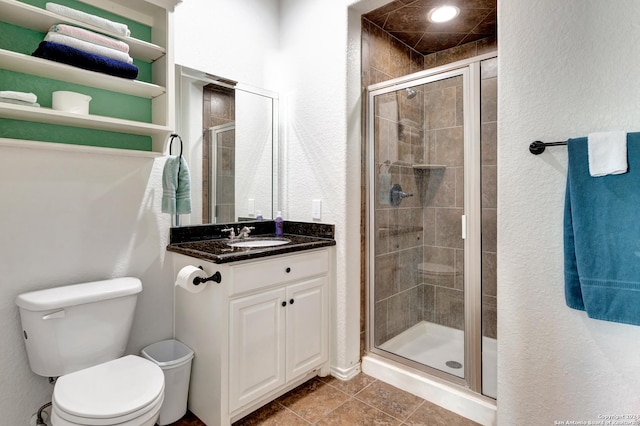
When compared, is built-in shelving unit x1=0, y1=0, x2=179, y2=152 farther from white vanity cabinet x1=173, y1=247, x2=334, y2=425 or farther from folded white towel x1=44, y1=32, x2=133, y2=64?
white vanity cabinet x1=173, y1=247, x2=334, y2=425

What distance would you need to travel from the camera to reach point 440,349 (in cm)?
217

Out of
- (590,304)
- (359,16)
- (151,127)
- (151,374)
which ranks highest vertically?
(359,16)

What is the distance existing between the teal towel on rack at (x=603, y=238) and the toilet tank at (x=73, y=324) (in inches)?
75.9

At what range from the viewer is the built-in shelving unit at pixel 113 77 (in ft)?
4.49

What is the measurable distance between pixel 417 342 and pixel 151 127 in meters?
2.10

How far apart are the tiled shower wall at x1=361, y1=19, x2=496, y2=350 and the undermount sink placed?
57 centimetres

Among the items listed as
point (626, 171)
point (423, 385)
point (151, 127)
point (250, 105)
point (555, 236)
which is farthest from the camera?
point (250, 105)

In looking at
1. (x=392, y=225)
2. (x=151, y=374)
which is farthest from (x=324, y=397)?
(x=392, y=225)

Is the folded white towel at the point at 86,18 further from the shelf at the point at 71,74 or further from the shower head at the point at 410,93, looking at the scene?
the shower head at the point at 410,93

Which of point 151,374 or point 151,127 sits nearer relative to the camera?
point 151,374

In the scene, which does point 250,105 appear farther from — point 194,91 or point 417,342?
point 417,342

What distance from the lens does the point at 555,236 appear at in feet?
4.62

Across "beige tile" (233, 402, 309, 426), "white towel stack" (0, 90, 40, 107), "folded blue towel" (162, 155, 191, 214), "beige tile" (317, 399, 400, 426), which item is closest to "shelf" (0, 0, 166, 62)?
"white towel stack" (0, 90, 40, 107)

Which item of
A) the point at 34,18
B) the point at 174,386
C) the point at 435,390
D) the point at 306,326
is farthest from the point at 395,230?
the point at 34,18
